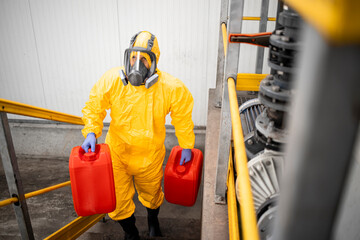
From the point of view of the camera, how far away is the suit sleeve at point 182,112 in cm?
229

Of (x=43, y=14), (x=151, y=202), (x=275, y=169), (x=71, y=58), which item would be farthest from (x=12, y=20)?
(x=275, y=169)

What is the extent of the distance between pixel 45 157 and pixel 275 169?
4774mm

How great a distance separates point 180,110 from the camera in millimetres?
2324

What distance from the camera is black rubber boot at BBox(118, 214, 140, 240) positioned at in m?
2.50

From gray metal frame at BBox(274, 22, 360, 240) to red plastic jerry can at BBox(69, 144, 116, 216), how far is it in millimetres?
1761

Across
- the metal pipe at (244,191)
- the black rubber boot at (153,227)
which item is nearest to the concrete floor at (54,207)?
the black rubber boot at (153,227)

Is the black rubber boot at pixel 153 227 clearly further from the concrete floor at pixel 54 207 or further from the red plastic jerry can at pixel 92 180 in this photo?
the red plastic jerry can at pixel 92 180

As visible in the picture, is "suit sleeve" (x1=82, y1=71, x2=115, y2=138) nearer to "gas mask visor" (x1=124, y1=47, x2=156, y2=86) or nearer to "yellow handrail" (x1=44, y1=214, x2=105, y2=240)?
"gas mask visor" (x1=124, y1=47, x2=156, y2=86)

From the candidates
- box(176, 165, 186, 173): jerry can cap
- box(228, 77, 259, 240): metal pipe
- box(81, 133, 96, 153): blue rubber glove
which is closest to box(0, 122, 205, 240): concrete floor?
box(176, 165, 186, 173): jerry can cap

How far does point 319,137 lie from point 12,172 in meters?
1.78

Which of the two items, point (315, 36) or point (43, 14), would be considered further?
point (43, 14)

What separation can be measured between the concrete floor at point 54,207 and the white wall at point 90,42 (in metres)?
0.66

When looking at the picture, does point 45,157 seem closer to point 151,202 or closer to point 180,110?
point 151,202

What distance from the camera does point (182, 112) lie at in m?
2.33
